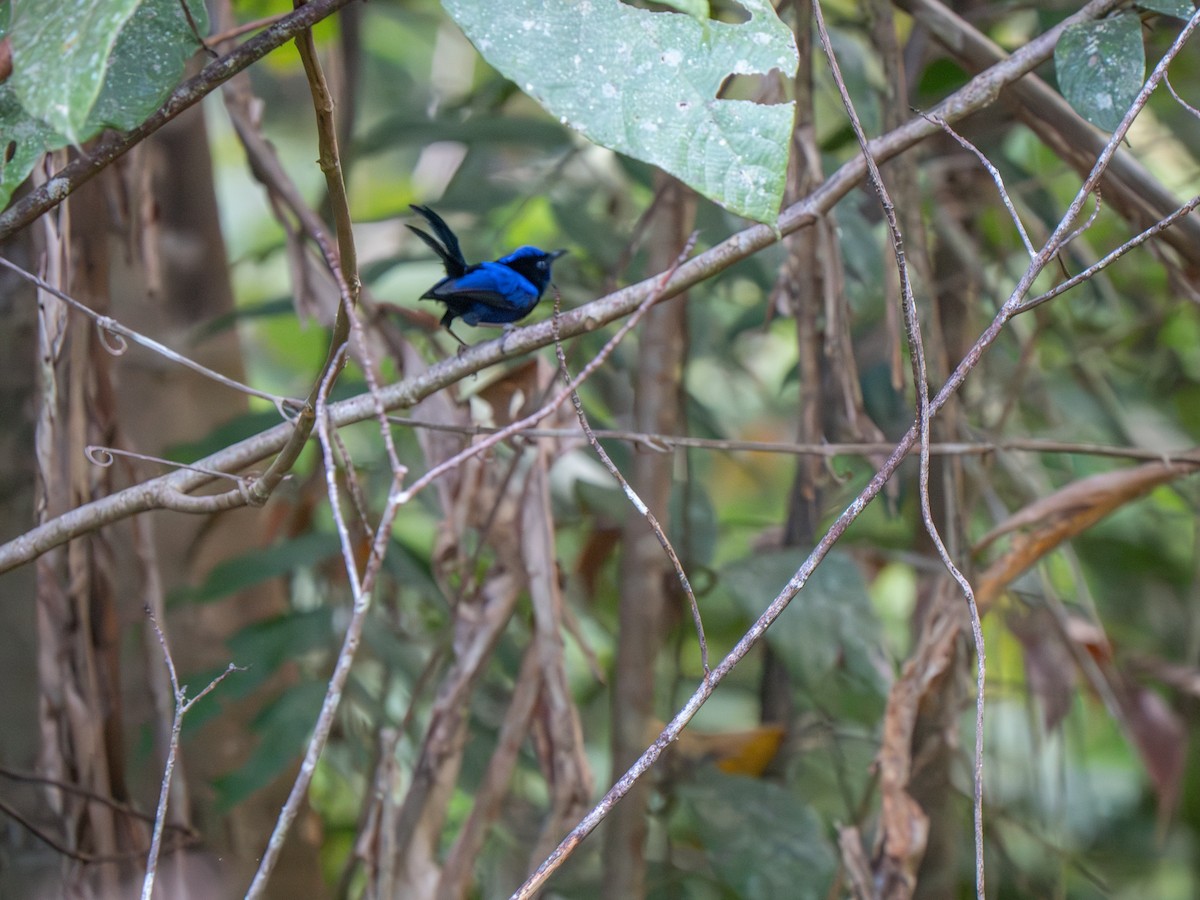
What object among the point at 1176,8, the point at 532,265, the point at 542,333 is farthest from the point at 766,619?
the point at 532,265

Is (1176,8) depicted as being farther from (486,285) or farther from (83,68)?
(83,68)

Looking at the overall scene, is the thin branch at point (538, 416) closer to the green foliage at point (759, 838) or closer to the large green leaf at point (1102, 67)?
the large green leaf at point (1102, 67)

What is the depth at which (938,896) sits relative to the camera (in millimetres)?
2619

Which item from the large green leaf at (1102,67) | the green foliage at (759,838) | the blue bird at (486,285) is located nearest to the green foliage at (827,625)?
the green foliage at (759,838)

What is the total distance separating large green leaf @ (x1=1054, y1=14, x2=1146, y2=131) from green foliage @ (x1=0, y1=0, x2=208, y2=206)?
1.11m

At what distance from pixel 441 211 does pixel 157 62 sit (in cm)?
162

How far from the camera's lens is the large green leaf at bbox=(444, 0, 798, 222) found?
3.41 feet

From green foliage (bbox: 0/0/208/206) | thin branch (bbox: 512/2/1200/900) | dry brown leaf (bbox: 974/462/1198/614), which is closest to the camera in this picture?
green foliage (bbox: 0/0/208/206)

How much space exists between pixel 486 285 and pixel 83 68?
4.25 feet

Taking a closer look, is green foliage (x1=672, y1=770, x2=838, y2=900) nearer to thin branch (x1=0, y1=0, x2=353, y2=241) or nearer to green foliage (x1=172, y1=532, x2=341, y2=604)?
green foliage (x1=172, y1=532, x2=341, y2=604)

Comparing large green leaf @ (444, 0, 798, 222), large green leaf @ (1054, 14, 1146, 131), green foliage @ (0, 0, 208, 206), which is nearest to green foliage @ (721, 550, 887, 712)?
large green leaf @ (1054, 14, 1146, 131)

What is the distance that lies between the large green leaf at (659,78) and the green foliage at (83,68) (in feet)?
1.13

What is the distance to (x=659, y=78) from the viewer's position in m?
→ 1.10

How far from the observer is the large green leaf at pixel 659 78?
1.04 metres
